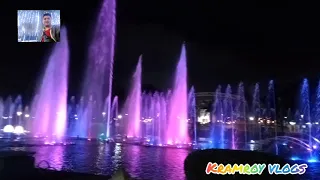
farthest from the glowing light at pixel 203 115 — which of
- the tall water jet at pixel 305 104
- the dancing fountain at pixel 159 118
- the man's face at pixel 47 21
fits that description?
the man's face at pixel 47 21

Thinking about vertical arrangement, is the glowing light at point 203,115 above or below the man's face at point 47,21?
below

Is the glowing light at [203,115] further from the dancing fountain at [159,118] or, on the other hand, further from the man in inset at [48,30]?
the man in inset at [48,30]

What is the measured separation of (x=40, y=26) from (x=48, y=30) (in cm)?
46

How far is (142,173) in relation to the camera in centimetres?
1398

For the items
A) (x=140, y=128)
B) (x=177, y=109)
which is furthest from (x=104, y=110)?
(x=177, y=109)

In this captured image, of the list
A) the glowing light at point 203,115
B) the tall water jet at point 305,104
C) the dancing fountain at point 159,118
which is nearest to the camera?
the dancing fountain at point 159,118

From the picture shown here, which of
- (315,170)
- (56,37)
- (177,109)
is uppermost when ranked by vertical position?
(56,37)

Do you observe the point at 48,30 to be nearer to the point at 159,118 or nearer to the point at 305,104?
the point at 159,118

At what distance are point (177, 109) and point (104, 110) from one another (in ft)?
47.9

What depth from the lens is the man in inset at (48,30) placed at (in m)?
21.6

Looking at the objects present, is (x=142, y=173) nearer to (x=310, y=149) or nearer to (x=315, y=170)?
(x=315, y=170)

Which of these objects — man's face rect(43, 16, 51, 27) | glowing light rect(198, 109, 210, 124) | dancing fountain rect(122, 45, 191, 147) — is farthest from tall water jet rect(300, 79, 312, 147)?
man's face rect(43, 16, 51, 27)

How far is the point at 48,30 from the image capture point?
2177 cm

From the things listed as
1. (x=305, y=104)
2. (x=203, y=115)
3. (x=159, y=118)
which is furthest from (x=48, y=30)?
(x=203, y=115)
